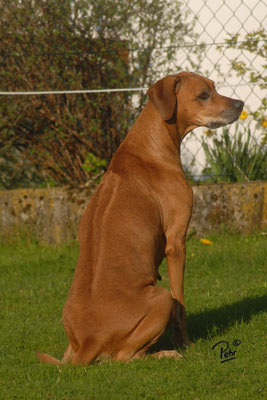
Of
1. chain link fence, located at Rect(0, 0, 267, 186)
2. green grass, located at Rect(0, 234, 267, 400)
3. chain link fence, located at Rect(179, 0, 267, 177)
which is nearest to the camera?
green grass, located at Rect(0, 234, 267, 400)

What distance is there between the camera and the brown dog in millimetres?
4055

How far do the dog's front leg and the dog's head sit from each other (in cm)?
86

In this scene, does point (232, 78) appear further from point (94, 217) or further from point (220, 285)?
point (94, 217)

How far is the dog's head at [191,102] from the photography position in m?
4.73

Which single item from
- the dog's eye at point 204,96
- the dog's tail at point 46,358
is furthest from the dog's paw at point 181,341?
the dog's eye at point 204,96

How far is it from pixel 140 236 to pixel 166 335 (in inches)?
41.8

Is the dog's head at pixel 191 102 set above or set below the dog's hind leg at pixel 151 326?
above

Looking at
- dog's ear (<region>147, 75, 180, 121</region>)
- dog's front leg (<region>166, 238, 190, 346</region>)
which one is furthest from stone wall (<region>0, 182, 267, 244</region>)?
dog's front leg (<region>166, 238, 190, 346</region>)

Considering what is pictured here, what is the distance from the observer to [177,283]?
4535 mm

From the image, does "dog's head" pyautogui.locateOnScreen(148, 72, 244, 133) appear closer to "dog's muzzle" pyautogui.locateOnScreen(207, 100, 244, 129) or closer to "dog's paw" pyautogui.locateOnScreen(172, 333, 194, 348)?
"dog's muzzle" pyautogui.locateOnScreen(207, 100, 244, 129)

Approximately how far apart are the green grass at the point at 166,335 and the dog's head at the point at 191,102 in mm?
1410

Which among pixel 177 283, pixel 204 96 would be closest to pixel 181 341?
pixel 177 283

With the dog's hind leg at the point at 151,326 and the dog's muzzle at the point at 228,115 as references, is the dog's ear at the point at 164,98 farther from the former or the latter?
the dog's hind leg at the point at 151,326

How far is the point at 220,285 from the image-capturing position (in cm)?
611
